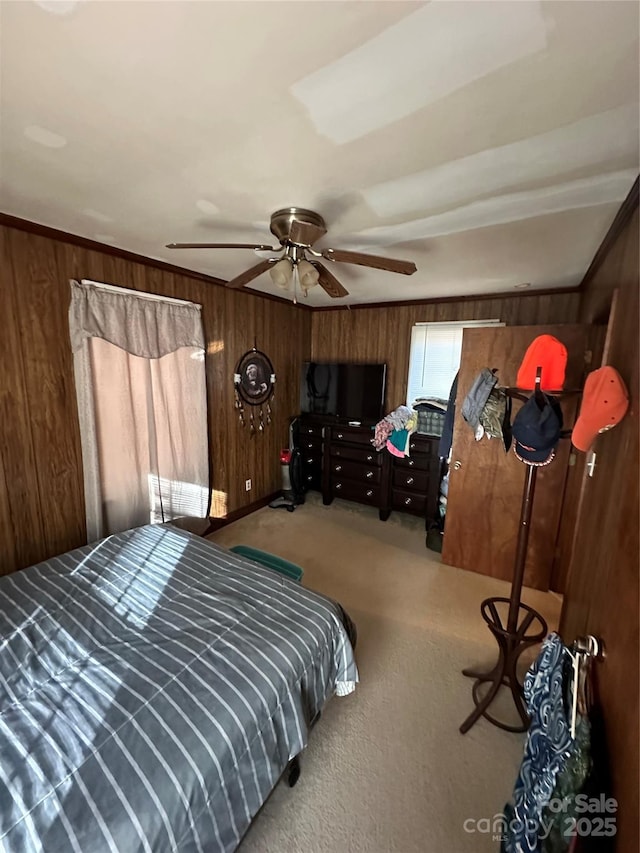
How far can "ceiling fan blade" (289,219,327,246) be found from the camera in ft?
4.70

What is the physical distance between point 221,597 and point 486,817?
52.2 inches

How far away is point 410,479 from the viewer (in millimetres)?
3631

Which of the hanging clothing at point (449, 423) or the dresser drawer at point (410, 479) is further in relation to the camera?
the dresser drawer at point (410, 479)

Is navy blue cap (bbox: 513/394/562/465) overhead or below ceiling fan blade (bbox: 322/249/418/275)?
below

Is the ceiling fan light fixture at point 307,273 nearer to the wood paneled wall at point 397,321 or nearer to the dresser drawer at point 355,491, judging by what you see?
the wood paneled wall at point 397,321

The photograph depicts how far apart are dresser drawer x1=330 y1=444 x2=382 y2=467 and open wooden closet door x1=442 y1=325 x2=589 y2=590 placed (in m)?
0.99

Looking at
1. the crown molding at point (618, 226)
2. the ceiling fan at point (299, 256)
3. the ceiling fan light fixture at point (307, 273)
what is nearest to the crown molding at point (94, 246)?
the ceiling fan at point (299, 256)

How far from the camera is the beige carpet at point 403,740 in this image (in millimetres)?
1286

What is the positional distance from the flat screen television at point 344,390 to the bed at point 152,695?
8.18 ft

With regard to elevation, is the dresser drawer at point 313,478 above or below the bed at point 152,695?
below

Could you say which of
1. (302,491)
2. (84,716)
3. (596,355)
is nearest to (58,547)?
(84,716)

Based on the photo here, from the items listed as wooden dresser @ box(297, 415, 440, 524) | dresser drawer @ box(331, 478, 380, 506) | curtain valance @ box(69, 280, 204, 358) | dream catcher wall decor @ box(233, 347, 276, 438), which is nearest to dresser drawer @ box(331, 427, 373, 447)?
wooden dresser @ box(297, 415, 440, 524)

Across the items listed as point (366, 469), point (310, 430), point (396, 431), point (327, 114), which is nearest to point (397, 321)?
point (396, 431)

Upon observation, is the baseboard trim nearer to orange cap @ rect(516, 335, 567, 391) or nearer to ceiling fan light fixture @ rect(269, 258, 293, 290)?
ceiling fan light fixture @ rect(269, 258, 293, 290)
